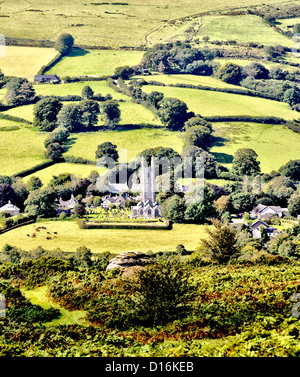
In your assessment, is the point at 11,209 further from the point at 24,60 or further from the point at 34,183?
the point at 24,60

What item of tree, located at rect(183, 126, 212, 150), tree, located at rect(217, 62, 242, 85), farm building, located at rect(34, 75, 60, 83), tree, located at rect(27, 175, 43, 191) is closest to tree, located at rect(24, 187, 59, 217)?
tree, located at rect(27, 175, 43, 191)

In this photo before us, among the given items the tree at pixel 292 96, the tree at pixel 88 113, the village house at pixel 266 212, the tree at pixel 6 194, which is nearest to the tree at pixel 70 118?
the tree at pixel 88 113

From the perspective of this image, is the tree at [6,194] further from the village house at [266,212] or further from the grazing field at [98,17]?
the grazing field at [98,17]

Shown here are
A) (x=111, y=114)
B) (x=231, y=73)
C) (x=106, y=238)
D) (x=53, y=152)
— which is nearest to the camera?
(x=106, y=238)

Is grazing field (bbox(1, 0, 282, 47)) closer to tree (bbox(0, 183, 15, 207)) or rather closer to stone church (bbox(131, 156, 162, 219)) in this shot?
tree (bbox(0, 183, 15, 207))

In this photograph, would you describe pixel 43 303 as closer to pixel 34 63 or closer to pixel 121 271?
pixel 121 271

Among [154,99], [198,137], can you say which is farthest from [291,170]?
[154,99]

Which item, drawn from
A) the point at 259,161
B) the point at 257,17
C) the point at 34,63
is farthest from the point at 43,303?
the point at 257,17
